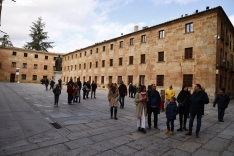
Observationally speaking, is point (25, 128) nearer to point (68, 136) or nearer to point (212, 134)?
point (68, 136)

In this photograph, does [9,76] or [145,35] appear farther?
[9,76]

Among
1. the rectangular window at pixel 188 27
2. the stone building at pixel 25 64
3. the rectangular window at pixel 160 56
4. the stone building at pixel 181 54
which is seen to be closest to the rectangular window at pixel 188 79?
the stone building at pixel 181 54

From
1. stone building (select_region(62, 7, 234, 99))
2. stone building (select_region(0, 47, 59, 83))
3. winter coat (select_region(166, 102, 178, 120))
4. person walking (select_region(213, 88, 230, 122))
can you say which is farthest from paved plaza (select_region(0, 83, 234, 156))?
stone building (select_region(0, 47, 59, 83))

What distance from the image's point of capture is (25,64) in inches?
1754

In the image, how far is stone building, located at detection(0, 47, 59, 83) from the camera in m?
41.6

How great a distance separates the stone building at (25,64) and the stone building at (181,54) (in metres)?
27.9

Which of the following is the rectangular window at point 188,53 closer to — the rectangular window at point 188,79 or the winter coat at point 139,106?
the rectangular window at point 188,79

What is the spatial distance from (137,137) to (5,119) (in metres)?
5.19

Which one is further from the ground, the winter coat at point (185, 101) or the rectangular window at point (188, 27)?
the rectangular window at point (188, 27)

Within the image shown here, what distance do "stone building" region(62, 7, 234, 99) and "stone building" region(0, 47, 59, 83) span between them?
2794 centimetres

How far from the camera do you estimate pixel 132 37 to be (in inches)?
954

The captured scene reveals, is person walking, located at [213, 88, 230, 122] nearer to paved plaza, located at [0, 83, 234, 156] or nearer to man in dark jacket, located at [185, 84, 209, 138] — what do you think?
paved plaza, located at [0, 83, 234, 156]

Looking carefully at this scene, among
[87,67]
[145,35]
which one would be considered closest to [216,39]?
[145,35]

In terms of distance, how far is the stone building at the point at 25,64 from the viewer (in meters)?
41.6
